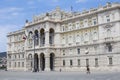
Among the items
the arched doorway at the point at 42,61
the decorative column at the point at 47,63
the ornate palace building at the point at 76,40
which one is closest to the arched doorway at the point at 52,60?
the ornate palace building at the point at 76,40

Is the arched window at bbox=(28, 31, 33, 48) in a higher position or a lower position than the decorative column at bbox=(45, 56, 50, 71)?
higher

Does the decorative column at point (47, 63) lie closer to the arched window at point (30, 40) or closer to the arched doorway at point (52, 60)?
the arched doorway at point (52, 60)

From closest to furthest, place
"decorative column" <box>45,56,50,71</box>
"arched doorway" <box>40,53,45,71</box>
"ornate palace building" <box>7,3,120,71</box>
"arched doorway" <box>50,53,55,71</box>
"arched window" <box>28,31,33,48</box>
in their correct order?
1. "ornate palace building" <box>7,3,120,71</box>
2. "decorative column" <box>45,56,50,71</box>
3. "arched doorway" <box>50,53,55,71</box>
4. "arched doorway" <box>40,53,45,71</box>
5. "arched window" <box>28,31,33,48</box>

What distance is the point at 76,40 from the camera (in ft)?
230

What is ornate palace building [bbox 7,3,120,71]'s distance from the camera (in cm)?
5848

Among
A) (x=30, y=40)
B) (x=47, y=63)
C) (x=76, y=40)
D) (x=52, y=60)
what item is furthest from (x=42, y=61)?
(x=76, y=40)

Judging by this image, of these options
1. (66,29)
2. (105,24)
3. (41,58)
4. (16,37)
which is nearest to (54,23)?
(66,29)

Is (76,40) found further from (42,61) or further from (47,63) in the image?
(42,61)

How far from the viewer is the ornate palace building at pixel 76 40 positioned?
58478mm

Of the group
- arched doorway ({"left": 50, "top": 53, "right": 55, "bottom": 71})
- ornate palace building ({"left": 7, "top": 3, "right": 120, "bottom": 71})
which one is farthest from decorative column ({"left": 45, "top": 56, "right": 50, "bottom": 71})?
arched doorway ({"left": 50, "top": 53, "right": 55, "bottom": 71})

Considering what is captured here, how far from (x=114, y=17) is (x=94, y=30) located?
25.9 ft

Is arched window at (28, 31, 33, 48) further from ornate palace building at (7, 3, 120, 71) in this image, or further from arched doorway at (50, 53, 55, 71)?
arched doorway at (50, 53, 55, 71)

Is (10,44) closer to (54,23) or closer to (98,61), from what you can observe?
(54,23)

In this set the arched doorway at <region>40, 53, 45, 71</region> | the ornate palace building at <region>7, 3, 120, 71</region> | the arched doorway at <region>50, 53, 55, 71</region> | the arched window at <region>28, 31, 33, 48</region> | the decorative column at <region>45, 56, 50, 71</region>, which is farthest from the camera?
→ the arched window at <region>28, 31, 33, 48</region>
